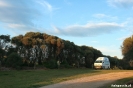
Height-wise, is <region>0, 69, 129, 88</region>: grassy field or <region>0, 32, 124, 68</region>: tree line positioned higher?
<region>0, 32, 124, 68</region>: tree line

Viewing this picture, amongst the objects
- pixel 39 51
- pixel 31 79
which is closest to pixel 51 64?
pixel 39 51

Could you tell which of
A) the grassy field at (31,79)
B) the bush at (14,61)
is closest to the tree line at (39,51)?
the bush at (14,61)

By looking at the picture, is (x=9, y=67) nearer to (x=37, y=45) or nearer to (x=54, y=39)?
(x=37, y=45)

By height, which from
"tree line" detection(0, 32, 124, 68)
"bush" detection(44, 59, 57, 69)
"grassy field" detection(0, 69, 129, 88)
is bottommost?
"grassy field" detection(0, 69, 129, 88)

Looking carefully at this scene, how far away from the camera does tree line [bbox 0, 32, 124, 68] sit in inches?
1603

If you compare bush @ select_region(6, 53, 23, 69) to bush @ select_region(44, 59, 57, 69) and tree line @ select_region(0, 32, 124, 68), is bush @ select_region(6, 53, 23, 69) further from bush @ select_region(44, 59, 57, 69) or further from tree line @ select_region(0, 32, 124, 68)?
bush @ select_region(44, 59, 57, 69)

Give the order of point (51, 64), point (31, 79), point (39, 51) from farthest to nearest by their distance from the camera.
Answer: point (39, 51)
point (51, 64)
point (31, 79)

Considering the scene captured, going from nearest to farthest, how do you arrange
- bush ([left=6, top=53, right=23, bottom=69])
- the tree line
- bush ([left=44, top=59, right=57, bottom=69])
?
bush ([left=6, top=53, right=23, bottom=69]) → the tree line → bush ([left=44, top=59, right=57, bottom=69])

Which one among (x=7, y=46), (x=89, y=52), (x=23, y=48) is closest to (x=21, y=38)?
(x=23, y=48)

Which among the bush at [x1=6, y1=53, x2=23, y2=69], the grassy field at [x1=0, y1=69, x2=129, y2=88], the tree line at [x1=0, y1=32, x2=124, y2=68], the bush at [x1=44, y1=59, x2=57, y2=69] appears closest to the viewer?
the grassy field at [x1=0, y1=69, x2=129, y2=88]

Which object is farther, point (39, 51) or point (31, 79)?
point (39, 51)

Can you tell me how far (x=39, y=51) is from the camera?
47688 mm

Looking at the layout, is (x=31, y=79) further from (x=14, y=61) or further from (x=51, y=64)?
(x=51, y=64)

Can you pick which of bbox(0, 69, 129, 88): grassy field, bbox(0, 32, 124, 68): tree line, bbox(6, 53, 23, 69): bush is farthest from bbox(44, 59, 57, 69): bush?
bbox(0, 69, 129, 88): grassy field
